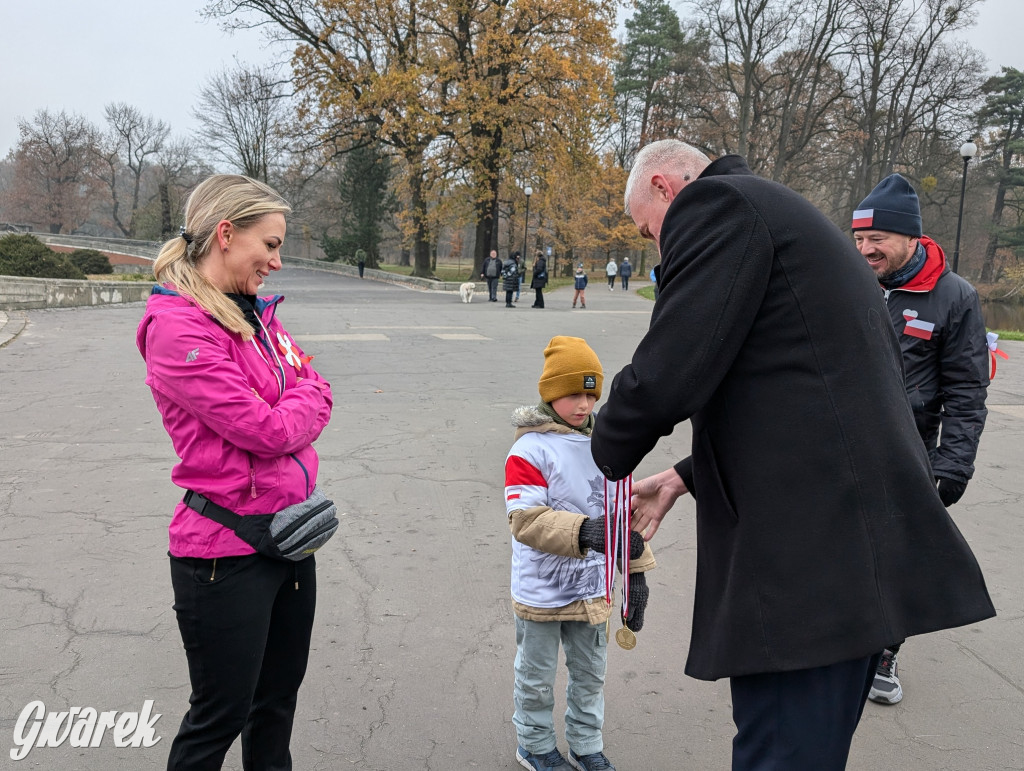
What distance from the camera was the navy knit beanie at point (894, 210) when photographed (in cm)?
319

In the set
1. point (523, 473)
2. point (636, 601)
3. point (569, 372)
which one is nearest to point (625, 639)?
point (636, 601)

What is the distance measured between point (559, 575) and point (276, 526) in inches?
40.0

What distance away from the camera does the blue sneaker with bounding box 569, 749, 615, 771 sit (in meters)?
2.75

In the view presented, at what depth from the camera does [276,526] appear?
6.93 ft

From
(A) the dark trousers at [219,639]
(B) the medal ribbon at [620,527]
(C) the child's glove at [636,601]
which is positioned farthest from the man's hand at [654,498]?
(A) the dark trousers at [219,639]

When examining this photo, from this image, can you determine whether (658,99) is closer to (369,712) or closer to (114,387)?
(114,387)

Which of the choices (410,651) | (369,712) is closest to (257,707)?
(369,712)

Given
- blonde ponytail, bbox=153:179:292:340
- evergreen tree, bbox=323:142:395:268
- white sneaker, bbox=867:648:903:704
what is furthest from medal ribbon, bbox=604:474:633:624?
evergreen tree, bbox=323:142:395:268

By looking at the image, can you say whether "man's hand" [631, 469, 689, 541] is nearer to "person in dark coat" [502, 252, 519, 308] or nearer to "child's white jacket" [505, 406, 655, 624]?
"child's white jacket" [505, 406, 655, 624]

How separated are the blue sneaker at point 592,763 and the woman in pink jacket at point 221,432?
4.00ft

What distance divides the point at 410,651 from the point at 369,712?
48cm

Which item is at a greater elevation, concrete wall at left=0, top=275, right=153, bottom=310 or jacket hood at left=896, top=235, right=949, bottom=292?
jacket hood at left=896, top=235, right=949, bottom=292

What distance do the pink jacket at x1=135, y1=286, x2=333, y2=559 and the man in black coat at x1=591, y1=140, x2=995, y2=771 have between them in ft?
3.16

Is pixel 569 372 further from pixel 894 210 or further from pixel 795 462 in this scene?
pixel 894 210
